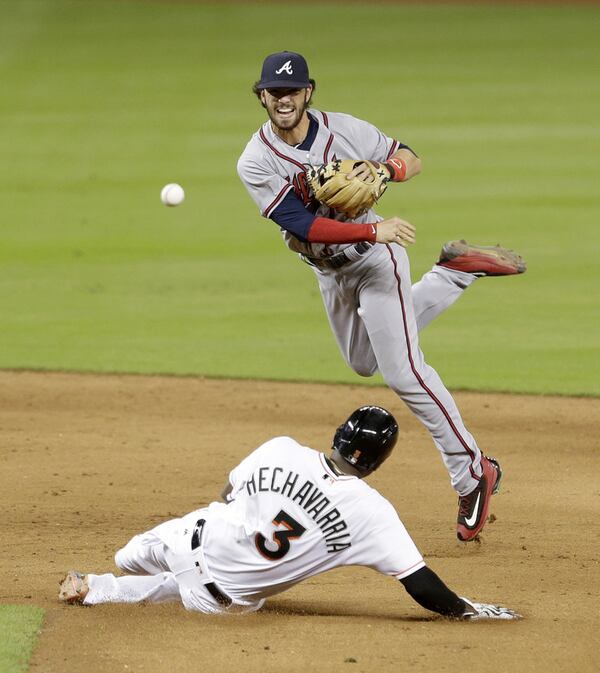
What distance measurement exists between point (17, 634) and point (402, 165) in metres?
2.87

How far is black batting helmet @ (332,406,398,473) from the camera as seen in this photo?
16.7 ft

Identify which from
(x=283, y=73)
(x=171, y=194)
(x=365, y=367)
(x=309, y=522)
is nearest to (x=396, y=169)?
(x=283, y=73)

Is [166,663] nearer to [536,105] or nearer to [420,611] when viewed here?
[420,611]

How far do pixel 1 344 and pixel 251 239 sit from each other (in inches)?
183

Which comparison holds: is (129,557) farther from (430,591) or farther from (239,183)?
(239,183)

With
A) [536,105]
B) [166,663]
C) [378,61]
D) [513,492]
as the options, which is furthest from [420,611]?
[378,61]

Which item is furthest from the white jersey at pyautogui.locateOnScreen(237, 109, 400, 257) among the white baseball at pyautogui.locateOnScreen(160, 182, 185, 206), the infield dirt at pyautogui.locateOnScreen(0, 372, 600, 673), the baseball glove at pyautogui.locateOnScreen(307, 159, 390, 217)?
the white baseball at pyautogui.locateOnScreen(160, 182, 185, 206)

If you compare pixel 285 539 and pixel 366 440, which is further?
pixel 366 440

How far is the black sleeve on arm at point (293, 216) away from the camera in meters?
5.87

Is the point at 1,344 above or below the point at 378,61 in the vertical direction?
below

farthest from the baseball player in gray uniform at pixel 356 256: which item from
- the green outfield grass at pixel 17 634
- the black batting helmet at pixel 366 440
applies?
the green outfield grass at pixel 17 634

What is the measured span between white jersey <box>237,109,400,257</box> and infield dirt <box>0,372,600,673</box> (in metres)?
1.78

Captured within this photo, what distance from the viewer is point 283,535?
16.3ft

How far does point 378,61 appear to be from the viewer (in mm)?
24484
